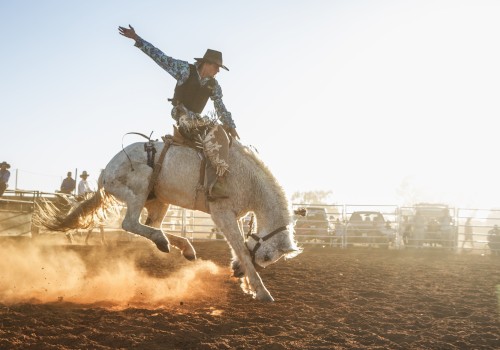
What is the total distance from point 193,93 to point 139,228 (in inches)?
67.1

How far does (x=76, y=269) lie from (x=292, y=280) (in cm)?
333

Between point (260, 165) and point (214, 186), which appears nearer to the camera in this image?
point (214, 186)

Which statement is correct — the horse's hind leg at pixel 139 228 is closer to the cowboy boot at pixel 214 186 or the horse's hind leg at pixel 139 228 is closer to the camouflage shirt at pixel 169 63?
the cowboy boot at pixel 214 186

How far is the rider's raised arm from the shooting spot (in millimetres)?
6129

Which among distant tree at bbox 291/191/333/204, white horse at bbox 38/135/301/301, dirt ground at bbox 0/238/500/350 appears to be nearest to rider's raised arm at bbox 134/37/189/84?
white horse at bbox 38/135/301/301

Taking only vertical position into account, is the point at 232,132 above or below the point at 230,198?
above

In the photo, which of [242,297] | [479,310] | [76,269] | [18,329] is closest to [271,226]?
[242,297]

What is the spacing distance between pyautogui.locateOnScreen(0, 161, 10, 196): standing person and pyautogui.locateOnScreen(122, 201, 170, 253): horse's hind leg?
9105 mm

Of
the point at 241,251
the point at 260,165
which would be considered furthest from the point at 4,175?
the point at 241,251

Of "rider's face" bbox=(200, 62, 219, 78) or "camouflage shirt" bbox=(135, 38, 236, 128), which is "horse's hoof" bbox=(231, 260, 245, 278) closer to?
"camouflage shirt" bbox=(135, 38, 236, 128)

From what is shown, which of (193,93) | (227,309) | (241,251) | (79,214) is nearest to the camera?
(227,309)

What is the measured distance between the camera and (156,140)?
6.32m

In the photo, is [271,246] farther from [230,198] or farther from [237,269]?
[230,198]

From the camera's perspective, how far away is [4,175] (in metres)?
13.9
